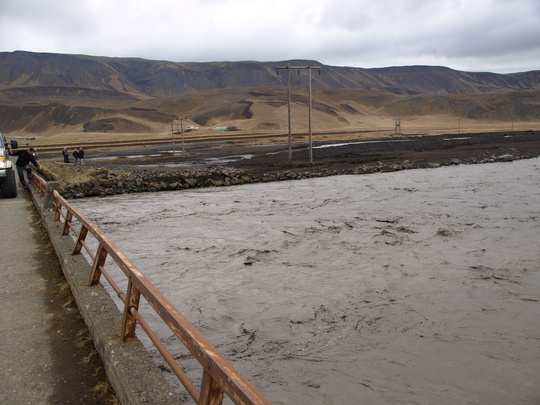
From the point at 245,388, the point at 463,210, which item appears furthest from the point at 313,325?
the point at 463,210

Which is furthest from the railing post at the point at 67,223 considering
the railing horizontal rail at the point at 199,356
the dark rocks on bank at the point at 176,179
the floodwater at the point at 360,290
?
the dark rocks on bank at the point at 176,179

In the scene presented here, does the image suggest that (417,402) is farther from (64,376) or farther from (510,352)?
(64,376)

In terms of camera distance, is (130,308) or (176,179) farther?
(176,179)

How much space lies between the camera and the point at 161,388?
350 cm

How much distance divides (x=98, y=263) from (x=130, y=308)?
64.6 inches

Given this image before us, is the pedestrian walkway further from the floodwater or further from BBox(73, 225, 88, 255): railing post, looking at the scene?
the floodwater

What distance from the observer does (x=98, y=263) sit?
5.44m

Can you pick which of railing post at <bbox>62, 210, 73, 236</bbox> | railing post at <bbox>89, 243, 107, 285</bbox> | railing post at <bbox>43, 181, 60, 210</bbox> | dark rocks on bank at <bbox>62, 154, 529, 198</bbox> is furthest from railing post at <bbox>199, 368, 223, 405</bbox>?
dark rocks on bank at <bbox>62, 154, 529, 198</bbox>

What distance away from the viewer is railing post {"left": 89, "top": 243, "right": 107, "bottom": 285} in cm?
Answer: 531

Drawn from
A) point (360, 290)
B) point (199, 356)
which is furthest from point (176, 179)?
point (199, 356)

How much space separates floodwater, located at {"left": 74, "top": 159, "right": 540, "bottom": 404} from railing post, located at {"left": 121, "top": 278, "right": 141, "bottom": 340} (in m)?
1.72

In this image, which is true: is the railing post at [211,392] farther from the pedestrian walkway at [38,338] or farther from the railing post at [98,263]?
the railing post at [98,263]

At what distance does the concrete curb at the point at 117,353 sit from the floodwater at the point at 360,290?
4.73 feet

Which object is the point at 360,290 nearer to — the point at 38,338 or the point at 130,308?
the point at 130,308
